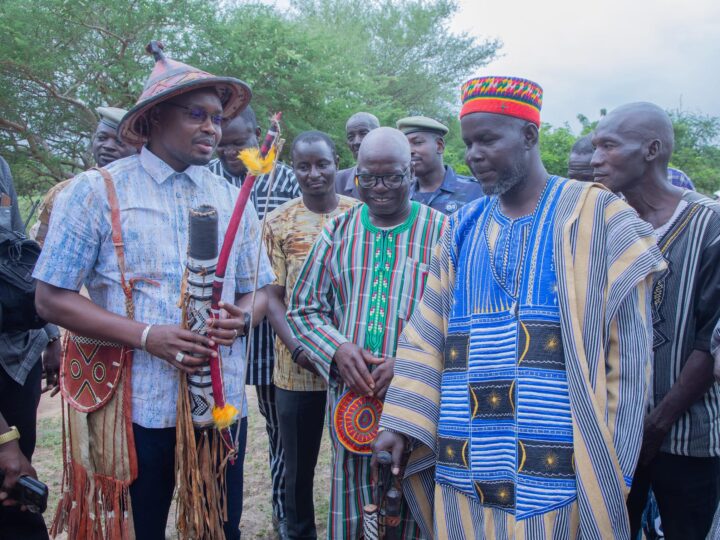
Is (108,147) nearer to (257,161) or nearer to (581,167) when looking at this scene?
(257,161)

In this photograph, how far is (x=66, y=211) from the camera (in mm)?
2326

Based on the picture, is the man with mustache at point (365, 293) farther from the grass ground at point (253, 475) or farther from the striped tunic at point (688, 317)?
the grass ground at point (253, 475)

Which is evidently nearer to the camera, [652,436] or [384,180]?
[652,436]

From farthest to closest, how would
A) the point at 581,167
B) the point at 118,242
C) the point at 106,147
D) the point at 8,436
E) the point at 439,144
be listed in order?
the point at 439,144 < the point at 581,167 < the point at 106,147 < the point at 8,436 < the point at 118,242

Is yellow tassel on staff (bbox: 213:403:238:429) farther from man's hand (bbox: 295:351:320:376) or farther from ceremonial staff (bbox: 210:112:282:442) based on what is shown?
man's hand (bbox: 295:351:320:376)

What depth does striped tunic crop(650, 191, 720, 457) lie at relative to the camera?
2.54 meters

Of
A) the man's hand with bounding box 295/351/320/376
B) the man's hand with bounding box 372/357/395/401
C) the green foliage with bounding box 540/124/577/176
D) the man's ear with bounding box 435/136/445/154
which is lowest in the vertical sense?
the man's hand with bounding box 372/357/395/401

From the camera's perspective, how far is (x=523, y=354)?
2201mm

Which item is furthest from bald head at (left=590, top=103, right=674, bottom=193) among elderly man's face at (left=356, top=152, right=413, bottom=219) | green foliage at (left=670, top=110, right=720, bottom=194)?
green foliage at (left=670, top=110, right=720, bottom=194)

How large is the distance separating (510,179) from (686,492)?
141 centimetres

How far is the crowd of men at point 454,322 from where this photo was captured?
84.2 inches

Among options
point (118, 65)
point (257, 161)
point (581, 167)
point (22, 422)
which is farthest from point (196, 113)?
point (118, 65)

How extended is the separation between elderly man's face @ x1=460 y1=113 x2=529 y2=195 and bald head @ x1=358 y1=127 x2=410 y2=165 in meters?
0.60

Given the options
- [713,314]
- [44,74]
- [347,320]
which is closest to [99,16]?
[44,74]
